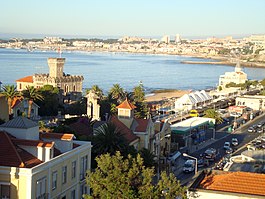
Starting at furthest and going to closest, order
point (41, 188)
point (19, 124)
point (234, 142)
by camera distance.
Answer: point (234, 142)
point (19, 124)
point (41, 188)

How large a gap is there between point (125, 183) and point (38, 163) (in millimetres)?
3627

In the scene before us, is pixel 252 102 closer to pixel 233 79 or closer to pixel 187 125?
pixel 187 125

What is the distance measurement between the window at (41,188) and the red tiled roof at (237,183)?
471 centimetres

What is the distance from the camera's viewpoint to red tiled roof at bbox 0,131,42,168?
15305 mm

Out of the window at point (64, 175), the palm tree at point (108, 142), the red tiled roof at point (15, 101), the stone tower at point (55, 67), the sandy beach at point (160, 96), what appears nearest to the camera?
the window at point (64, 175)

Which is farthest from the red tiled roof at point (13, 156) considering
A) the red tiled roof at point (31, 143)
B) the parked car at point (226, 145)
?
the parked car at point (226, 145)

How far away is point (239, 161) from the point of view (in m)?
26.5

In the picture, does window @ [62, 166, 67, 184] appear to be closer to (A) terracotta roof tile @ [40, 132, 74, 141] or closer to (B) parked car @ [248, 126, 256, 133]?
(A) terracotta roof tile @ [40, 132, 74, 141]

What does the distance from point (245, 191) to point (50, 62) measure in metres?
56.2

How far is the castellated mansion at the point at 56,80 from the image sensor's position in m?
66.4

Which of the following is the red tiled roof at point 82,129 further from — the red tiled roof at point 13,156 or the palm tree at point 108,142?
the red tiled roof at point 13,156

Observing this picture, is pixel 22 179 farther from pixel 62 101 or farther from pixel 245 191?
pixel 62 101

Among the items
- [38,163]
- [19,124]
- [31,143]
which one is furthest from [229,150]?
[38,163]

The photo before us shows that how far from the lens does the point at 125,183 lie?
1334cm
